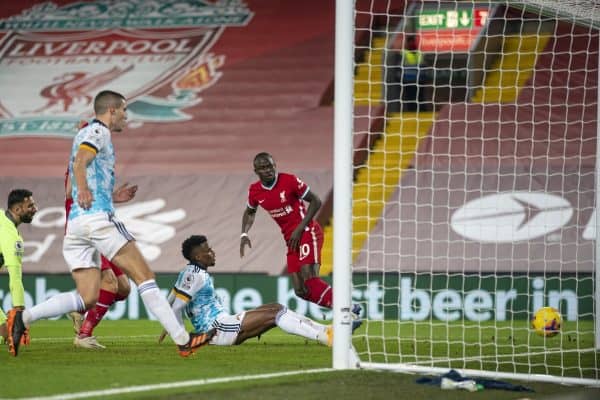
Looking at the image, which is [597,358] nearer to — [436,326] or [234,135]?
[436,326]

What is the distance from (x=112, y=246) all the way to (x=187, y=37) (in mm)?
13160

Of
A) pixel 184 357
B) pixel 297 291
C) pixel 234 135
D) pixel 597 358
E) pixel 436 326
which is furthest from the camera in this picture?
pixel 234 135

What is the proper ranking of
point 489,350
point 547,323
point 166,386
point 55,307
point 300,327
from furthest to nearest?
point 547,323 → point 489,350 → point 300,327 → point 55,307 → point 166,386

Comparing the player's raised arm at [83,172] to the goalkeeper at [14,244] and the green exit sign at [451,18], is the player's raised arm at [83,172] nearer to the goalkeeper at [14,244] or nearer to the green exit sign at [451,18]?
the goalkeeper at [14,244]

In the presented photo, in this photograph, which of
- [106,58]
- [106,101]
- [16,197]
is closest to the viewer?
[106,101]

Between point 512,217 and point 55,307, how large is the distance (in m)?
9.60

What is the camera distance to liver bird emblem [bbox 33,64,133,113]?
2034cm

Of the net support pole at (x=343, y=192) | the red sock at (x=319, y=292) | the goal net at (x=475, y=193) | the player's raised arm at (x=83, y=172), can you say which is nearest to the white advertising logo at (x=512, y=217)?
the goal net at (x=475, y=193)

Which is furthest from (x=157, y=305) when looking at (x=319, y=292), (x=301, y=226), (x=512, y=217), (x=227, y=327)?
(x=512, y=217)

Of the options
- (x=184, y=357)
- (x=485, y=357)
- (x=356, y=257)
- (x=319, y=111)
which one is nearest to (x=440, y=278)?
(x=356, y=257)

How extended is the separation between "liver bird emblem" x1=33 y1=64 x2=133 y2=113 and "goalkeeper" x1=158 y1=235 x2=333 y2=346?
1149 centimetres

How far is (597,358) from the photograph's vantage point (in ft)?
29.4

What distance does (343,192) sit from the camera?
753 centimetres

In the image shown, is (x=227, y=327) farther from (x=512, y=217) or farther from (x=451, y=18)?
(x=451, y=18)
